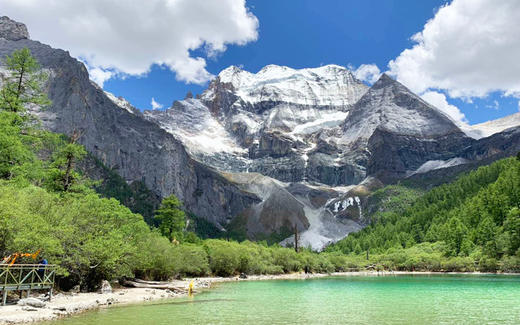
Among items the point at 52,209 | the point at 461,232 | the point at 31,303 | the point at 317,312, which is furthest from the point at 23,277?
the point at 461,232

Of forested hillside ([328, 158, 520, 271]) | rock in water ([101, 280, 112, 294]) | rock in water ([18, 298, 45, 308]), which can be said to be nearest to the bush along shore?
forested hillside ([328, 158, 520, 271])

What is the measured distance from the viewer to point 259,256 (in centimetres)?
8888

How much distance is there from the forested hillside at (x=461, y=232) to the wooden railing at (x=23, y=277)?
81237mm

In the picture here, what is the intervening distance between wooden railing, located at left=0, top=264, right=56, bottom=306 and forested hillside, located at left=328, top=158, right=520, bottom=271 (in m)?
81.2

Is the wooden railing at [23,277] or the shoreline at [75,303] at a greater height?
the wooden railing at [23,277]

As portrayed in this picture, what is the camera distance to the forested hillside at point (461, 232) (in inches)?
3295

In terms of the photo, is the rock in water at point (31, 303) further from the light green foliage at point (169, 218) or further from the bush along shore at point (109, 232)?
the light green foliage at point (169, 218)

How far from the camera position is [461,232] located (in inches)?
4208

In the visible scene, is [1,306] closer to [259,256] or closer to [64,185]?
[64,185]

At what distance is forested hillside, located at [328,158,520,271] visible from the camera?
275 ft

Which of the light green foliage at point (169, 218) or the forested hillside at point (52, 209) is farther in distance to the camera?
the light green foliage at point (169, 218)

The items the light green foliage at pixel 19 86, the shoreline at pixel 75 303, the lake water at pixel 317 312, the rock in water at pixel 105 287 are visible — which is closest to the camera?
the shoreline at pixel 75 303

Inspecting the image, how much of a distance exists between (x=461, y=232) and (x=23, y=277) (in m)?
109

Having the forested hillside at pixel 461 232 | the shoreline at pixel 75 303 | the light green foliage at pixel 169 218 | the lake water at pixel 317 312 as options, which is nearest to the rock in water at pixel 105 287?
the shoreline at pixel 75 303
